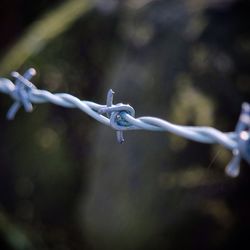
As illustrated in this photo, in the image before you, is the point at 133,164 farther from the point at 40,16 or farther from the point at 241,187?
the point at 40,16

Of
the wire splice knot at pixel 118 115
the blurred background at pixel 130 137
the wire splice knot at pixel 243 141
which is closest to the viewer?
the wire splice knot at pixel 243 141

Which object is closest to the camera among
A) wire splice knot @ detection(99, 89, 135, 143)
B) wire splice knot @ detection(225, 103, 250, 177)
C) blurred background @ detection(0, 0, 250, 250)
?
wire splice knot @ detection(225, 103, 250, 177)

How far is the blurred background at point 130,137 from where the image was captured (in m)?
2.35

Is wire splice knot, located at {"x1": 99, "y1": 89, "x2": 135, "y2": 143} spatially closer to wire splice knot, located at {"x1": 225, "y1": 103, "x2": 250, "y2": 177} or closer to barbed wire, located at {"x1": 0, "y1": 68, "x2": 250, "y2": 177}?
barbed wire, located at {"x1": 0, "y1": 68, "x2": 250, "y2": 177}

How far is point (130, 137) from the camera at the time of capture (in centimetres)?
253

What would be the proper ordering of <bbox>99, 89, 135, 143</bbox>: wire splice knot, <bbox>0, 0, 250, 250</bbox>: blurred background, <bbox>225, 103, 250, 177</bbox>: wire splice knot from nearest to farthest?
<bbox>225, 103, 250, 177</bbox>: wire splice knot
<bbox>99, 89, 135, 143</bbox>: wire splice knot
<bbox>0, 0, 250, 250</bbox>: blurred background

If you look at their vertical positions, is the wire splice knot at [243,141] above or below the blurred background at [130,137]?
below

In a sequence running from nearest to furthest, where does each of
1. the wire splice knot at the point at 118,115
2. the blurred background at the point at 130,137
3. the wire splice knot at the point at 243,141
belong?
the wire splice knot at the point at 243,141 < the wire splice knot at the point at 118,115 < the blurred background at the point at 130,137

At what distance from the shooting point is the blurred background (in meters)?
2.35

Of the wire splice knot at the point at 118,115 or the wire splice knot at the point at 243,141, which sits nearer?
the wire splice knot at the point at 243,141

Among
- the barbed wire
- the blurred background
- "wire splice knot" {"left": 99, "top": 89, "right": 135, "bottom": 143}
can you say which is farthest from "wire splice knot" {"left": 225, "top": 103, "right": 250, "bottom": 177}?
the blurred background

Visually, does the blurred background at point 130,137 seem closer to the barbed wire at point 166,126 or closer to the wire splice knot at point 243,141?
the barbed wire at point 166,126

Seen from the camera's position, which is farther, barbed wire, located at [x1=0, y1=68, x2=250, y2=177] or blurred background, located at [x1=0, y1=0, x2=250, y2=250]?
blurred background, located at [x1=0, y1=0, x2=250, y2=250]

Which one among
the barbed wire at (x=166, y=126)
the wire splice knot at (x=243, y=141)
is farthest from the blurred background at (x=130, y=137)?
the wire splice knot at (x=243, y=141)
